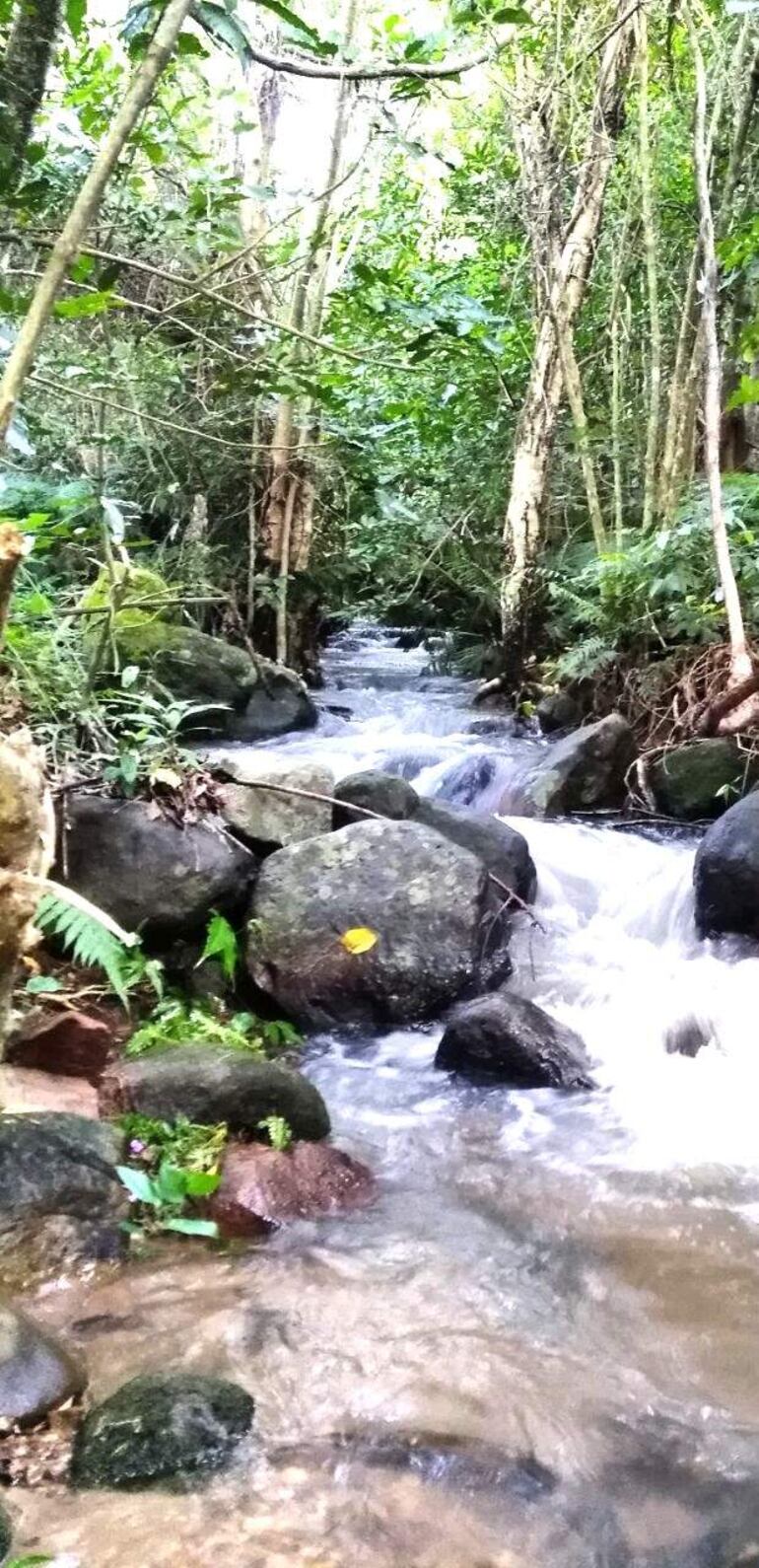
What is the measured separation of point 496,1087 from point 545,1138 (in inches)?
16.8

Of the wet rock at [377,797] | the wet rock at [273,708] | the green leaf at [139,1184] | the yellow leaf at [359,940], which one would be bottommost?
the green leaf at [139,1184]

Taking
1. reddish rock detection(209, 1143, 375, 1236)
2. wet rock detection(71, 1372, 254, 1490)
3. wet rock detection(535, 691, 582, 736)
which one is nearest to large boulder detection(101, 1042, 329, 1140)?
reddish rock detection(209, 1143, 375, 1236)

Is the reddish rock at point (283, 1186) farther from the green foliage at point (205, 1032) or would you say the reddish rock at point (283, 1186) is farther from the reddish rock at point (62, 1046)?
the reddish rock at point (62, 1046)

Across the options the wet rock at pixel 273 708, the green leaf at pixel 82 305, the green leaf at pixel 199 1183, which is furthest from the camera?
the wet rock at pixel 273 708

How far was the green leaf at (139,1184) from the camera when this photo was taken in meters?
3.19

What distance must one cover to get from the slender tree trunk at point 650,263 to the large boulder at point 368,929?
5.14 metres

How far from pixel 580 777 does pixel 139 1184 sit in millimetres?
5142

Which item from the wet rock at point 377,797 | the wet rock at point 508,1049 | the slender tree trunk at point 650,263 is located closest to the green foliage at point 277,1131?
the wet rock at point 508,1049

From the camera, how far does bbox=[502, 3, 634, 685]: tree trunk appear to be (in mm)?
9430

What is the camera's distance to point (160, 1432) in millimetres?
2330

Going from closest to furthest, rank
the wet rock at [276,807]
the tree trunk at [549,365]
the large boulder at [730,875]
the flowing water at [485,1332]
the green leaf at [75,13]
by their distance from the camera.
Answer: the flowing water at [485,1332] → the green leaf at [75,13] → the wet rock at [276,807] → the large boulder at [730,875] → the tree trunk at [549,365]

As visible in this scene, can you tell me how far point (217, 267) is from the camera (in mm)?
3281

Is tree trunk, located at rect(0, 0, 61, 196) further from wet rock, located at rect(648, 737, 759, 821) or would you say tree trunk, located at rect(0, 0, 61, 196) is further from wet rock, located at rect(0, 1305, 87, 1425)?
wet rock, located at rect(648, 737, 759, 821)

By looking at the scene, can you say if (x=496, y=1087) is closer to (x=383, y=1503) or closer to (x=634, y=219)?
(x=383, y=1503)
